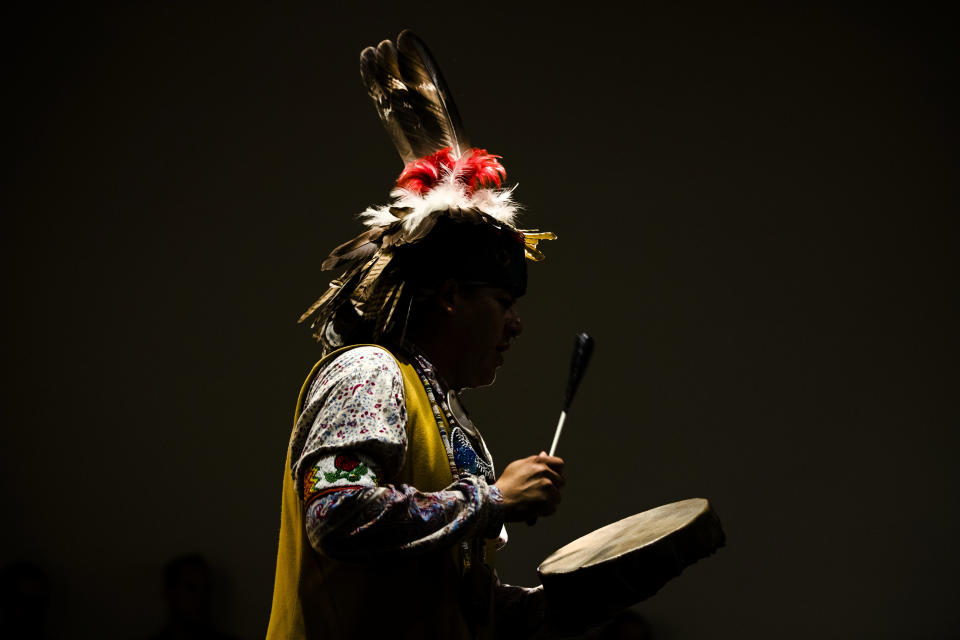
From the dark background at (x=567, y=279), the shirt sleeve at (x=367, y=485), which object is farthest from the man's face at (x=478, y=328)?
the dark background at (x=567, y=279)

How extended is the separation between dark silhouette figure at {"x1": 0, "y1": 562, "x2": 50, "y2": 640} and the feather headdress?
1.99m

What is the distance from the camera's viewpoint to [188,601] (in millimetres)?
3164

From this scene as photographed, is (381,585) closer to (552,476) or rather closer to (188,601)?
(552,476)

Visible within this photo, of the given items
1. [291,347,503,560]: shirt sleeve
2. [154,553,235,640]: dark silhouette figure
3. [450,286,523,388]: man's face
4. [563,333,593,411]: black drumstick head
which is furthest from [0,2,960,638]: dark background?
[291,347,503,560]: shirt sleeve

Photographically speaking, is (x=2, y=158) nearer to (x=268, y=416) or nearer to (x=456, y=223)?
(x=268, y=416)

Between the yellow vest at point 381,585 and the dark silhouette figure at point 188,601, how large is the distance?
190 cm

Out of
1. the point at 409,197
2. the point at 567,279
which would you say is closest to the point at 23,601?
the point at 567,279

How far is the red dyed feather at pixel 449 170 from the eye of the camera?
5.59 ft

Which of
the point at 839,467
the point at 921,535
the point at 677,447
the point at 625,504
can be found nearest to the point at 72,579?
the point at 625,504

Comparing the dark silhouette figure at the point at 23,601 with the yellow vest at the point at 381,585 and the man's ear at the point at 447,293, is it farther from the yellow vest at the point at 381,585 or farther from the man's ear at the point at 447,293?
the man's ear at the point at 447,293

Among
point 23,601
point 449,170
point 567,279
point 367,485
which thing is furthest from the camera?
point 567,279

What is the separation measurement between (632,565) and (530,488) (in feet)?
0.61

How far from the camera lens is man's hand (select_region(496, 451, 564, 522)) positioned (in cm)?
137

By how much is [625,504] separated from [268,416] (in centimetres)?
125
